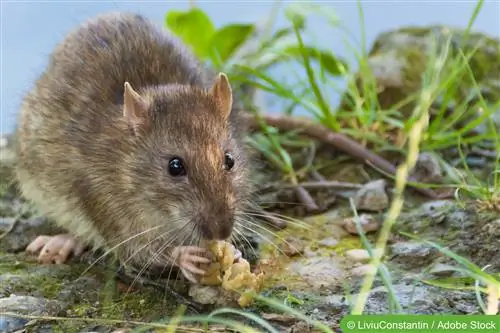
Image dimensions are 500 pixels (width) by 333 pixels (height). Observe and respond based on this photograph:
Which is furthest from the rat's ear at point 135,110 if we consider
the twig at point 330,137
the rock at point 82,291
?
the twig at point 330,137

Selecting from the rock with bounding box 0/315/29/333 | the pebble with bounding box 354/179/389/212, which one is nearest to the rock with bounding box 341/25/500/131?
the pebble with bounding box 354/179/389/212

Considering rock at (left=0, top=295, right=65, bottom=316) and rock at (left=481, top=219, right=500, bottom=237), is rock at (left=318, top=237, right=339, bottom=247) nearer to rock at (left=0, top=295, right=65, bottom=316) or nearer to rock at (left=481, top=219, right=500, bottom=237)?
rock at (left=481, top=219, right=500, bottom=237)

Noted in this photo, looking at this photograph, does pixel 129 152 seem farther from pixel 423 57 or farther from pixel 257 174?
pixel 423 57

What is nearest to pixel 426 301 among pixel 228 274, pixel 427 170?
pixel 228 274

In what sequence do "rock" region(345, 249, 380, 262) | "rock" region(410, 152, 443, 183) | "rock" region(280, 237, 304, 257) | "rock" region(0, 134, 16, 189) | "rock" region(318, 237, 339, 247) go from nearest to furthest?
"rock" region(345, 249, 380, 262), "rock" region(280, 237, 304, 257), "rock" region(318, 237, 339, 247), "rock" region(410, 152, 443, 183), "rock" region(0, 134, 16, 189)

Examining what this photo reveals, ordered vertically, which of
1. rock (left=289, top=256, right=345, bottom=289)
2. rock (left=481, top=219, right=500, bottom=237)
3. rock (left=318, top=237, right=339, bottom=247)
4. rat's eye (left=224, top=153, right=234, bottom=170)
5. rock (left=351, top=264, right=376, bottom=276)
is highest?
rat's eye (left=224, top=153, right=234, bottom=170)

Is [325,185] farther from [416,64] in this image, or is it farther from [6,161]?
[6,161]

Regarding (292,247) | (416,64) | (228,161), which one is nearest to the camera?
(228,161)
